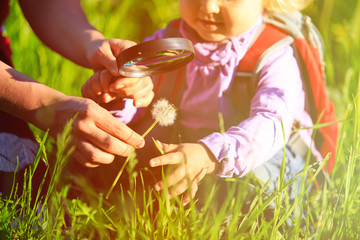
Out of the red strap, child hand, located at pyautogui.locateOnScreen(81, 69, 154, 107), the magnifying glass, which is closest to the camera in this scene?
the magnifying glass

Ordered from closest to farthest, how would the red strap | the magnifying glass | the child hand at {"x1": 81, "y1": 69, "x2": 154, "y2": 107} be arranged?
the magnifying glass
the child hand at {"x1": 81, "y1": 69, "x2": 154, "y2": 107}
the red strap

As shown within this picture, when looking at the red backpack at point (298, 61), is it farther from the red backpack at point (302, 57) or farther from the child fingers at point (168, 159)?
the child fingers at point (168, 159)

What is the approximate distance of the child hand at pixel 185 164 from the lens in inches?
33.0

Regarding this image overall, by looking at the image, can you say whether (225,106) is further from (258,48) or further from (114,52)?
(114,52)

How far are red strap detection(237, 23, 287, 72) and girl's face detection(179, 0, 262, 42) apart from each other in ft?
0.16

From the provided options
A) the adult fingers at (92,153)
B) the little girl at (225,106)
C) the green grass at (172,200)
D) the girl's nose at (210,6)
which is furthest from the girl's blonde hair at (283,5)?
the adult fingers at (92,153)

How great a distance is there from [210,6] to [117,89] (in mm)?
258

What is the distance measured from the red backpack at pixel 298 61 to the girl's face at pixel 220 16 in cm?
6

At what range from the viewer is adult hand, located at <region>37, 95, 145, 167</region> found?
0.83 m

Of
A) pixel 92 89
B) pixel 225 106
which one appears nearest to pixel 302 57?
pixel 225 106

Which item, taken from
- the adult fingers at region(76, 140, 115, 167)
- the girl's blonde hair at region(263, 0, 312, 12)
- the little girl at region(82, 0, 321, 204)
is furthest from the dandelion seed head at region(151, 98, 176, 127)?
the girl's blonde hair at region(263, 0, 312, 12)

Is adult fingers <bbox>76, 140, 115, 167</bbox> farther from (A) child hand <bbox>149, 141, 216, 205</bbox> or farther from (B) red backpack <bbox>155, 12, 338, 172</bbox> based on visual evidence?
(B) red backpack <bbox>155, 12, 338, 172</bbox>

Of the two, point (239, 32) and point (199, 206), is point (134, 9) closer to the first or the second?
point (239, 32)

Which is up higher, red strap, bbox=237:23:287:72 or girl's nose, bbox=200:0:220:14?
girl's nose, bbox=200:0:220:14
